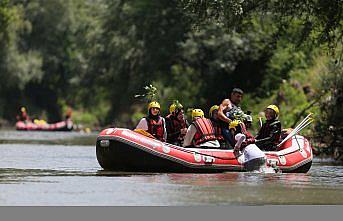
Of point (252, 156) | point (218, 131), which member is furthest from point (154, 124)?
point (252, 156)

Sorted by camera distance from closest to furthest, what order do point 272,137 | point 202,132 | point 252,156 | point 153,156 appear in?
point 153,156, point 252,156, point 202,132, point 272,137

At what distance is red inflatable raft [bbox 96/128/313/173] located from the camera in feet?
72.1

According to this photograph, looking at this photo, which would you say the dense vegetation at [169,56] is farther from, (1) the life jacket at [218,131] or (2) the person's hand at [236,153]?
(2) the person's hand at [236,153]

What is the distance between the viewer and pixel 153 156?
72.1 feet

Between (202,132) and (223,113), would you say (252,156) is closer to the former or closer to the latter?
(202,132)

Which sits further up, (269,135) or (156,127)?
(156,127)

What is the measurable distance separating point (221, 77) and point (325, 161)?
2465 cm

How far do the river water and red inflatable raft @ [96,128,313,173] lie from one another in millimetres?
368

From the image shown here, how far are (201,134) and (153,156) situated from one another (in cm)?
130

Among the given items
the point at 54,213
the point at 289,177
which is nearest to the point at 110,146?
the point at 289,177

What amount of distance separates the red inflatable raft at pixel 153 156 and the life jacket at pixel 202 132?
0.42 metres

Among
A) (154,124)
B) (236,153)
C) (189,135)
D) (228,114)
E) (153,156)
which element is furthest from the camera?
(228,114)

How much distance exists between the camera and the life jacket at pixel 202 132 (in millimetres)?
22656

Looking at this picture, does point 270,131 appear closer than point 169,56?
Yes
